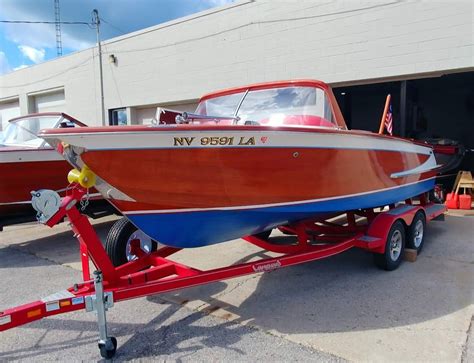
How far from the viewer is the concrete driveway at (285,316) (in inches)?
109

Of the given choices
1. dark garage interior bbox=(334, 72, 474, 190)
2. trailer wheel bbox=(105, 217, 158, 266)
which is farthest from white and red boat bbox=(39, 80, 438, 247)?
dark garage interior bbox=(334, 72, 474, 190)

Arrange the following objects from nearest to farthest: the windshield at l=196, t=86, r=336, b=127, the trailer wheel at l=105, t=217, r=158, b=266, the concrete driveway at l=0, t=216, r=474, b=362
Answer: the concrete driveway at l=0, t=216, r=474, b=362 < the trailer wheel at l=105, t=217, r=158, b=266 < the windshield at l=196, t=86, r=336, b=127

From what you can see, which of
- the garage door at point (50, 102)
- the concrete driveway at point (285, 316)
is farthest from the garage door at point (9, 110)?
the concrete driveway at point (285, 316)

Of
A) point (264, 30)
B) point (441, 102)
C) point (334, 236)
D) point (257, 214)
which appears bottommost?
point (334, 236)

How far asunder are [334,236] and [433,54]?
17.3 feet

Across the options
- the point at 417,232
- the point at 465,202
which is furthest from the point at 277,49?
the point at 417,232

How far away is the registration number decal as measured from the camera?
2824 millimetres

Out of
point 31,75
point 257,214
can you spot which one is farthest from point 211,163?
point 31,75

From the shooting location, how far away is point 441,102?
14.6m

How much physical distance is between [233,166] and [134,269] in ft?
4.45

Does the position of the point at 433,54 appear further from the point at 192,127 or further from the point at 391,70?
the point at 192,127

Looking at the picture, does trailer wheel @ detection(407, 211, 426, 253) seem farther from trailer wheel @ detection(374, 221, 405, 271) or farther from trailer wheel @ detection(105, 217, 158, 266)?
trailer wheel @ detection(105, 217, 158, 266)

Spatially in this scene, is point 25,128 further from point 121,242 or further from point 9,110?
point 9,110

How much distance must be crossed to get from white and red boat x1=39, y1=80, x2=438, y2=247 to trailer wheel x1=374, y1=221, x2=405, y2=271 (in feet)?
1.53
